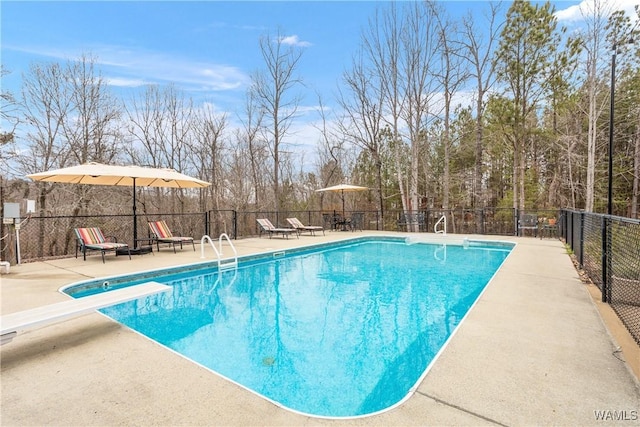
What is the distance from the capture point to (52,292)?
4426 mm

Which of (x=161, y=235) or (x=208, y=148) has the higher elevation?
(x=208, y=148)

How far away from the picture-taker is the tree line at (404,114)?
1195 cm

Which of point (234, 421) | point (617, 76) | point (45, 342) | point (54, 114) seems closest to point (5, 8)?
point (54, 114)

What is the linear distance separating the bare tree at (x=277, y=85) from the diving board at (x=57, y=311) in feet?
37.8

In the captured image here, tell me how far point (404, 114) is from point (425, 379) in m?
13.9

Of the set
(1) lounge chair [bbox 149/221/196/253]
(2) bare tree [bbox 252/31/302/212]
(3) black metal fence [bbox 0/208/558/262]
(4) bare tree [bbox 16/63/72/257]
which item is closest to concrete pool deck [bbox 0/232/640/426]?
(1) lounge chair [bbox 149/221/196/253]

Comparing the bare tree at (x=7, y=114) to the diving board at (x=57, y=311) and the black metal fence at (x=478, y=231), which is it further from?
the diving board at (x=57, y=311)

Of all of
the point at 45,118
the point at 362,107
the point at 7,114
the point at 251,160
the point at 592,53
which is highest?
the point at 592,53

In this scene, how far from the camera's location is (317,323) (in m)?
4.00

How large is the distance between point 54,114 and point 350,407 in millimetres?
15072

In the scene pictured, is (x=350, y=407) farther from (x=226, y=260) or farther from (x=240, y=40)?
(x=240, y=40)

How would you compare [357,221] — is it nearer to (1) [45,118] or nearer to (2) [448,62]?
(2) [448,62]

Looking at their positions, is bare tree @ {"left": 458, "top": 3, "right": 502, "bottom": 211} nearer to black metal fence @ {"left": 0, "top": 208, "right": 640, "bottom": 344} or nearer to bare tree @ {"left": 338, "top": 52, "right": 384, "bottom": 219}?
black metal fence @ {"left": 0, "top": 208, "right": 640, "bottom": 344}

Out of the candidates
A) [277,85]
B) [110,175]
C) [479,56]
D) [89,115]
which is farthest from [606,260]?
[89,115]
